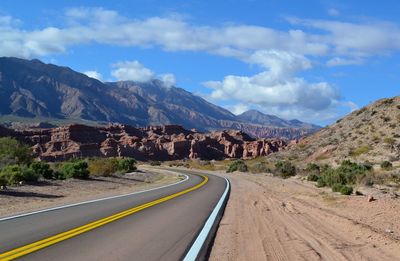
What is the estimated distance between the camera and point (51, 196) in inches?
996

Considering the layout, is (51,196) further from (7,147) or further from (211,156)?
(211,156)

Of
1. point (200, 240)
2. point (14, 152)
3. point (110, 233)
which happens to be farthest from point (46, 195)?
point (14, 152)

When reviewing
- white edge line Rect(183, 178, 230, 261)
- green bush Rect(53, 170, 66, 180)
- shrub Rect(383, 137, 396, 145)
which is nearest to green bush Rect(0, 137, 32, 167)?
green bush Rect(53, 170, 66, 180)

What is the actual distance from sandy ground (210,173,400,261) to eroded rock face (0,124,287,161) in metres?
102

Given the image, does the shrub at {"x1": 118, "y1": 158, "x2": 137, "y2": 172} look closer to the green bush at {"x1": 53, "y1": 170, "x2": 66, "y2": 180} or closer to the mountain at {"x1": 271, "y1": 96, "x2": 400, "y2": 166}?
the mountain at {"x1": 271, "y1": 96, "x2": 400, "y2": 166}

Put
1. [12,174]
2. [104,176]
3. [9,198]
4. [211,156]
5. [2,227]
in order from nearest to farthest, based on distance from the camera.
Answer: [2,227] → [9,198] → [12,174] → [104,176] → [211,156]

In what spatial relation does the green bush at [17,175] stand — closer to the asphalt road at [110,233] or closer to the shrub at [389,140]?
the asphalt road at [110,233]

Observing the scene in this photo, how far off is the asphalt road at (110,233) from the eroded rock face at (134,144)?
4010 inches

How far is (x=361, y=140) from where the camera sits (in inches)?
2616

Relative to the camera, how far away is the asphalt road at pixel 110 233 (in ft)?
30.9

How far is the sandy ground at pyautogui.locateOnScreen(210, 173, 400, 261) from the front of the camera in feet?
32.7

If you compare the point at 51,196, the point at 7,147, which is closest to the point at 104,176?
the point at 7,147

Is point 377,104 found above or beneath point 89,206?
above

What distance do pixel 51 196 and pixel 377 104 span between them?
65.2 metres
